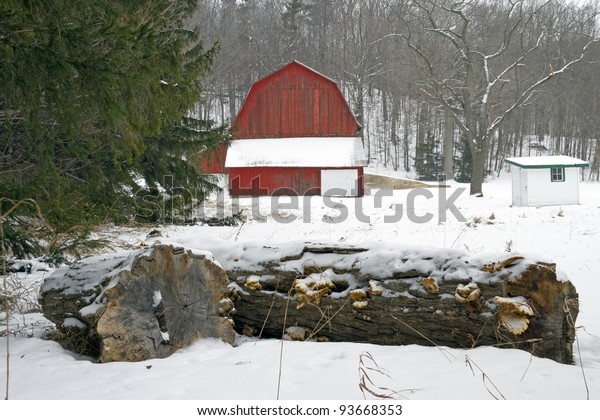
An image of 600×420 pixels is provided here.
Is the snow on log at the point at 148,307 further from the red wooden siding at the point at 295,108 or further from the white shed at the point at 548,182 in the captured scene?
the red wooden siding at the point at 295,108

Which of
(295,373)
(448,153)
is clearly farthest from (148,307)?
(448,153)

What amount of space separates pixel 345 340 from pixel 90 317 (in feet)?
6.31

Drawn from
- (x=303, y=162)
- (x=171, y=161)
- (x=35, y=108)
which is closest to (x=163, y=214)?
(x=171, y=161)

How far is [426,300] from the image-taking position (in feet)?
11.7

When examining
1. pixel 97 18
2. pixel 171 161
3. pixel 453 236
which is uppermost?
pixel 97 18

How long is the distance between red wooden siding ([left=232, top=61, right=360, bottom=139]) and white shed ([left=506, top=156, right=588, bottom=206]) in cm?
1106

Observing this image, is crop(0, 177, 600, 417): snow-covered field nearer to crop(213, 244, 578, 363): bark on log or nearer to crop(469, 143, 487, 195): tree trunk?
crop(213, 244, 578, 363): bark on log

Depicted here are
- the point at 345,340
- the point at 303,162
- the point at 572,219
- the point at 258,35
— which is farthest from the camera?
the point at 258,35

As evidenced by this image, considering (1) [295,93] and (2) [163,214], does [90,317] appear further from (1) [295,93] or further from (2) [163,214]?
(1) [295,93]

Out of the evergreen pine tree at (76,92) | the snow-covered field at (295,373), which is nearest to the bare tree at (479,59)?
the evergreen pine tree at (76,92)

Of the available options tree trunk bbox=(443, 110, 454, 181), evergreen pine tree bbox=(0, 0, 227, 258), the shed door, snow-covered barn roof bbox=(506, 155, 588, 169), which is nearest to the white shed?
snow-covered barn roof bbox=(506, 155, 588, 169)

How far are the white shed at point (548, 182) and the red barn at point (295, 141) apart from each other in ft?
28.1

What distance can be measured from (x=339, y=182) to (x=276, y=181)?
3.54 m

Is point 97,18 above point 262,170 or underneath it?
above
